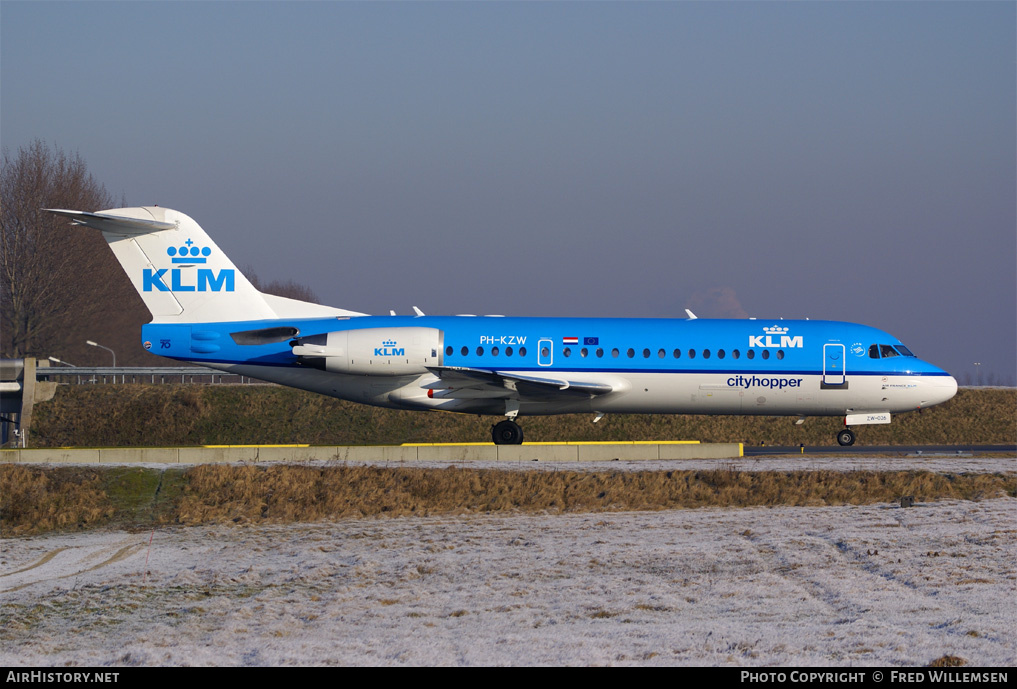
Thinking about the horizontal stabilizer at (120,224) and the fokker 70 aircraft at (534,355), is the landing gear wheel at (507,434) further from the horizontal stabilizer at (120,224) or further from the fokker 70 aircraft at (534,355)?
the horizontal stabilizer at (120,224)

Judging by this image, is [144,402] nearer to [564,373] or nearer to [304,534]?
[564,373]

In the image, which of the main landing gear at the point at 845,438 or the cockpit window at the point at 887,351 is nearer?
the cockpit window at the point at 887,351

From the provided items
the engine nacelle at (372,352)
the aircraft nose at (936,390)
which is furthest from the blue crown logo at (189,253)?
the aircraft nose at (936,390)

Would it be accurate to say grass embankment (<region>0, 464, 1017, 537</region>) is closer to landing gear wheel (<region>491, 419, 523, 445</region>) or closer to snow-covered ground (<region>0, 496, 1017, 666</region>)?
snow-covered ground (<region>0, 496, 1017, 666</region>)

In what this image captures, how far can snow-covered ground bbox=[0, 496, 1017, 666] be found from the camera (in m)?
9.18

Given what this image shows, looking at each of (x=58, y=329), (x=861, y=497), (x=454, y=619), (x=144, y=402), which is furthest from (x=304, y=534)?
(x=58, y=329)

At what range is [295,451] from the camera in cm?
2338

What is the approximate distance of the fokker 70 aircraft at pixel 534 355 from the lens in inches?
1013

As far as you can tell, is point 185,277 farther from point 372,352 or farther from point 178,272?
point 372,352

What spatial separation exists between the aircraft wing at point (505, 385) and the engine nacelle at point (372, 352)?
70 cm

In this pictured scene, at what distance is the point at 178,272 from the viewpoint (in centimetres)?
2608

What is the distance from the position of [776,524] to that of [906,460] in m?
9.05

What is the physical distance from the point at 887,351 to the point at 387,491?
14.7 m

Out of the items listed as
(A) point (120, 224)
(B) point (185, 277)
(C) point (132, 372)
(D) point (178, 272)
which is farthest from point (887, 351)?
(C) point (132, 372)
